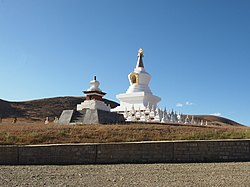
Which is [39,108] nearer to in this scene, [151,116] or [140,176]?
[151,116]

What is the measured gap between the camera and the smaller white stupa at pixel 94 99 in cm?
2428

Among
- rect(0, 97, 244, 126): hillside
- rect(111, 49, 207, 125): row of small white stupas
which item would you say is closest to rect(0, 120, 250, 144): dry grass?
rect(111, 49, 207, 125): row of small white stupas

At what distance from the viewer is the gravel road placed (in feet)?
23.5

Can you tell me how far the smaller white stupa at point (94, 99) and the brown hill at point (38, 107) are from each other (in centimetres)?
2150

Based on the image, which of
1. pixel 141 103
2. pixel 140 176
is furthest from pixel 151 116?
pixel 140 176

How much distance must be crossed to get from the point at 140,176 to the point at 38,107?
53716 mm

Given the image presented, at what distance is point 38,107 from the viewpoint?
58938mm

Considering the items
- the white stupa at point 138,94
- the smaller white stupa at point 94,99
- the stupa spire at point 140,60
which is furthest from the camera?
the stupa spire at point 140,60

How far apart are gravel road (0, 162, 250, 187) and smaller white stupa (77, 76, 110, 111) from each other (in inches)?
575

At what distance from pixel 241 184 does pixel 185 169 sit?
250cm

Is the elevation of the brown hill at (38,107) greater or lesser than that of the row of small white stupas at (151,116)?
greater

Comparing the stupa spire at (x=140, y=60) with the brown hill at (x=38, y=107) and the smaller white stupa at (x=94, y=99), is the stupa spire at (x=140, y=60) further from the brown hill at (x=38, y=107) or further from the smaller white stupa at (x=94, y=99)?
the brown hill at (x=38, y=107)

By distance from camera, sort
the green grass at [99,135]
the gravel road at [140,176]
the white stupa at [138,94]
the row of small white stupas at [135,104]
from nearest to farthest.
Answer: the gravel road at [140,176]
the green grass at [99,135]
the row of small white stupas at [135,104]
the white stupa at [138,94]

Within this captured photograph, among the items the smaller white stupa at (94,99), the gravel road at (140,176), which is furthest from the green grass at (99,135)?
the smaller white stupa at (94,99)
